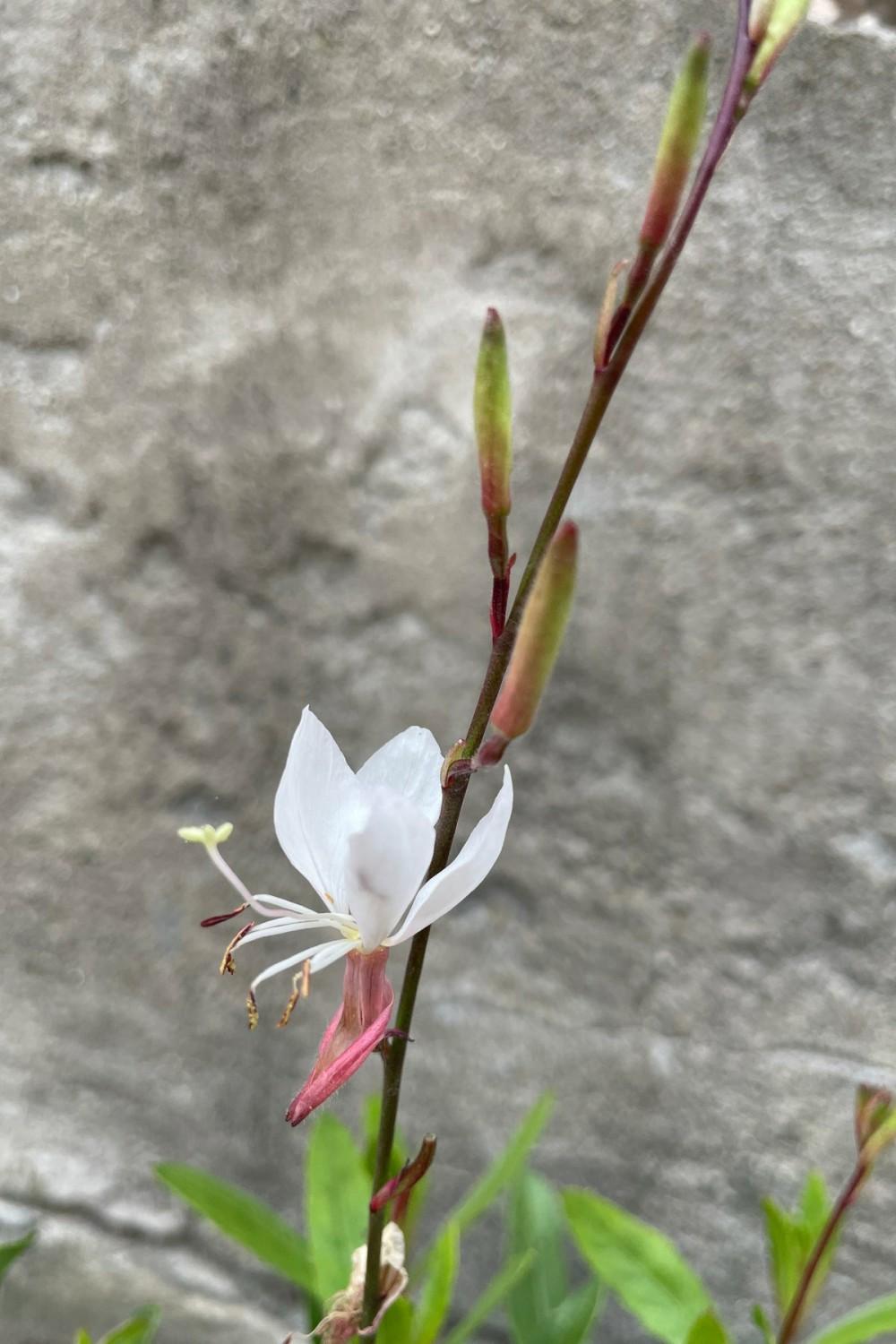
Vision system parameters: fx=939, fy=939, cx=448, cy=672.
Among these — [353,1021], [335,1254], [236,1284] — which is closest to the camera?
[353,1021]

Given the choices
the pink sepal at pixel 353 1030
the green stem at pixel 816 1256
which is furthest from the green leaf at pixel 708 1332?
the pink sepal at pixel 353 1030

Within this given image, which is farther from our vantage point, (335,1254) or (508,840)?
(508,840)

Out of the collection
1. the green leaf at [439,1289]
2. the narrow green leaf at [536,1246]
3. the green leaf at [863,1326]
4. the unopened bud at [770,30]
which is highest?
the unopened bud at [770,30]

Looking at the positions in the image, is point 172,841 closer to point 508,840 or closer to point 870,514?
point 508,840

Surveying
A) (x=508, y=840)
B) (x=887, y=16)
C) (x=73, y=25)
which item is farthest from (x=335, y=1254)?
(x=887, y=16)

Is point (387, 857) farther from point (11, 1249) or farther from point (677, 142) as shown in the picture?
point (11, 1249)

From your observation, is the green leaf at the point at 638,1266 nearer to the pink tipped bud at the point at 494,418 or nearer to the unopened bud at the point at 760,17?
the pink tipped bud at the point at 494,418

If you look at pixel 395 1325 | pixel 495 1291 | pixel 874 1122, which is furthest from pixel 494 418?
pixel 495 1291
